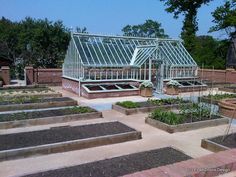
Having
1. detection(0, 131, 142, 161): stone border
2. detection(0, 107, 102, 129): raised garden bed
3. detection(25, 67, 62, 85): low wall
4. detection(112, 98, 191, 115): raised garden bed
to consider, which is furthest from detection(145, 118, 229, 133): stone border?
detection(25, 67, 62, 85): low wall

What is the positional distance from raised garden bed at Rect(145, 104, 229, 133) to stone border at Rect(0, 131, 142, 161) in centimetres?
139

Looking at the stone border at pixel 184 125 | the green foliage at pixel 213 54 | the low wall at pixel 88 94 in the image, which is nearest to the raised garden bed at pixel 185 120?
the stone border at pixel 184 125

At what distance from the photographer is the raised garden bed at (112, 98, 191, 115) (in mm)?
11500

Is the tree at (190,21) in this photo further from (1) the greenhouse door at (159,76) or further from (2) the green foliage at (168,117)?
(2) the green foliage at (168,117)

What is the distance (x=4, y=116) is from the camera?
9.80 meters

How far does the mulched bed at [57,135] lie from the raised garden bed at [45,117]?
1.10 m

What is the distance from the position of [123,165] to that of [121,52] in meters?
13.1

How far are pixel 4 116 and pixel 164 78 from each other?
11.1 m

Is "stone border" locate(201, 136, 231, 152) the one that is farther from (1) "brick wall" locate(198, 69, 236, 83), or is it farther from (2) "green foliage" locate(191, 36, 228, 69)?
(2) "green foliage" locate(191, 36, 228, 69)

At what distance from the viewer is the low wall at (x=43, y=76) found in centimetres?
2103

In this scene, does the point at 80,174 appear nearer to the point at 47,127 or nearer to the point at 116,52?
the point at 47,127

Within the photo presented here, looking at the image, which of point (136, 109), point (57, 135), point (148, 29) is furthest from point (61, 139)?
point (148, 29)

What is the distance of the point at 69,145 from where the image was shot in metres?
7.05

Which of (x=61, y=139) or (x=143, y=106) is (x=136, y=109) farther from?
(x=61, y=139)
